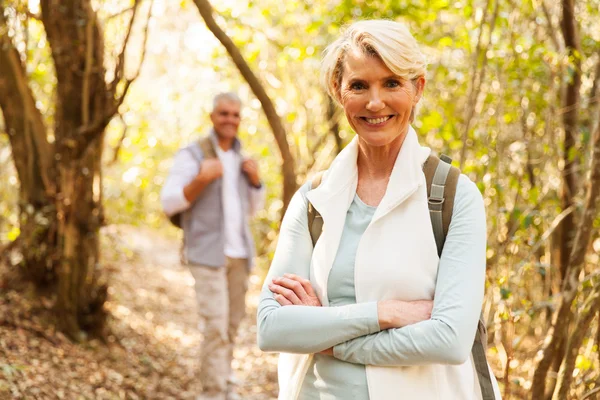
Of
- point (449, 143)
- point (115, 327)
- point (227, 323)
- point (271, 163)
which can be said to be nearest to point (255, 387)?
point (227, 323)

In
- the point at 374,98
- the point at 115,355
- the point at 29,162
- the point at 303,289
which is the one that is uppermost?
the point at 29,162

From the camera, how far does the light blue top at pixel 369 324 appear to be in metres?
Answer: 1.98

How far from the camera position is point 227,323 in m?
5.85

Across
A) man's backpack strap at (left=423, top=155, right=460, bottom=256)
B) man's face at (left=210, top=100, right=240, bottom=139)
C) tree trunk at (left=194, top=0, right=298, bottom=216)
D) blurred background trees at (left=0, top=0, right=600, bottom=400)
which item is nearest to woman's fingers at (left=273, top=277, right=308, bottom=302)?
man's backpack strap at (left=423, top=155, right=460, bottom=256)

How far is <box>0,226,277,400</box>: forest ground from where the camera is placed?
16.7 feet

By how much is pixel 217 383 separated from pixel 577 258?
3.00 metres

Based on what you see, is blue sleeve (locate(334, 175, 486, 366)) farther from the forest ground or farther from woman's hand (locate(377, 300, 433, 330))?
the forest ground

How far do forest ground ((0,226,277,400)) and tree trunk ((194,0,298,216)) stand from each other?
6.42ft

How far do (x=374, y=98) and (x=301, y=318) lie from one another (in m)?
0.70

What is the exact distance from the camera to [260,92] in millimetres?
5156

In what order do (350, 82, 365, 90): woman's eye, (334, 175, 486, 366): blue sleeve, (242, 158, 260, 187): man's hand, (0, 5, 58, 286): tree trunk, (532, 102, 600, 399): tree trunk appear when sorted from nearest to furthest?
(334, 175, 486, 366): blue sleeve, (350, 82, 365, 90): woman's eye, (532, 102, 600, 399): tree trunk, (0, 5, 58, 286): tree trunk, (242, 158, 260, 187): man's hand

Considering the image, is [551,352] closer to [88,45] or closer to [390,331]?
[390,331]

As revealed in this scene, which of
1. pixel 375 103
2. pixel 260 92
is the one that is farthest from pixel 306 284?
pixel 260 92

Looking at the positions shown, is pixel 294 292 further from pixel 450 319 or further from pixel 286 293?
pixel 450 319
